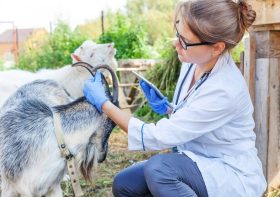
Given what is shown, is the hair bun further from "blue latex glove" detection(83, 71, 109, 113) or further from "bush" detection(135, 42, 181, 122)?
"bush" detection(135, 42, 181, 122)

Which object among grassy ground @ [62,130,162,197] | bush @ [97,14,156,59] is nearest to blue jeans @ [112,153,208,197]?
grassy ground @ [62,130,162,197]

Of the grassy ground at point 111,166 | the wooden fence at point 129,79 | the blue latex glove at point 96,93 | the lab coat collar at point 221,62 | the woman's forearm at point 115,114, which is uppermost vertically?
the lab coat collar at point 221,62

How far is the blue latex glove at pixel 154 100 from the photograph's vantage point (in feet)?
9.54

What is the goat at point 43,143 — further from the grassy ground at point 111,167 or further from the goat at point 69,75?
the goat at point 69,75

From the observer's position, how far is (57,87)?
3.01 meters

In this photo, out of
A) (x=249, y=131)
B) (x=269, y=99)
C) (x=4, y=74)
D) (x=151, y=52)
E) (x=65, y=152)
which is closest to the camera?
(x=65, y=152)

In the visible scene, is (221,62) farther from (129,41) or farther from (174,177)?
(129,41)

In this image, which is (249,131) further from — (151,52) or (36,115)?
(151,52)

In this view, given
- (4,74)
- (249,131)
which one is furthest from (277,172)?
(4,74)

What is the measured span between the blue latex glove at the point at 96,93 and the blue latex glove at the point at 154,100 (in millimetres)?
418

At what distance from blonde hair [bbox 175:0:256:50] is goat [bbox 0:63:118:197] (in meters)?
0.59

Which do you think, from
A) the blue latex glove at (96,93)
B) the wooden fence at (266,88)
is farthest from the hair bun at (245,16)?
the wooden fence at (266,88)

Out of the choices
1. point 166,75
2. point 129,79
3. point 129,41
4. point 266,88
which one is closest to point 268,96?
point 266,88

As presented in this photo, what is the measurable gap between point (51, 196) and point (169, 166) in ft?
2.07
